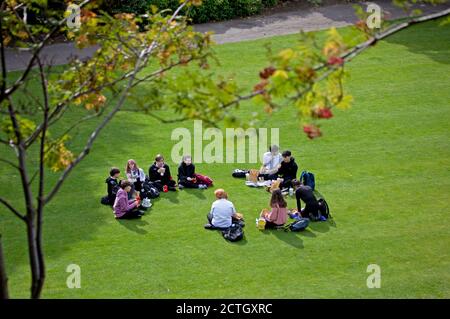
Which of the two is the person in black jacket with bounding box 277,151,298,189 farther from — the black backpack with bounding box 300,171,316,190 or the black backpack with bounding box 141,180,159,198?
the black backpack with bounding box 141,180,159,198

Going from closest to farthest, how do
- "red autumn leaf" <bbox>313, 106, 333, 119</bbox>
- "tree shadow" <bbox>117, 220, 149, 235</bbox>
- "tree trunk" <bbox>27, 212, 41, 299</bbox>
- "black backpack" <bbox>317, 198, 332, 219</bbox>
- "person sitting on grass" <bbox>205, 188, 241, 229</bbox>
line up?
"red autumn leaf" <bbox>313, 106, 333, 119</bbox> < "tree trunk" <bbox>27, 212, 41, 299</bbox> < "person sitting on grass" <bbox>205, 188, 241, 229</bbox> < "tree shadow" <bbox>117, 220, 149, 235</bbox> < "black backpack" <bbox>317, 198, 332, 219</bbox>

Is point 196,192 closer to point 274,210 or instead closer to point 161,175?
point 161,175

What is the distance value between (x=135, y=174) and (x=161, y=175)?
0.61m

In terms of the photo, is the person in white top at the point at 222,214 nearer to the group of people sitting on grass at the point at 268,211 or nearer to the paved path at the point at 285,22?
the group of people sitting on grass at the point at 268,211

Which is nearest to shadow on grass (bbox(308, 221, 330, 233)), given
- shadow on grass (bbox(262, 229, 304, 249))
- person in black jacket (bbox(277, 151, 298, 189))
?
shadow on grass (bbox(262, 229, 304, 249))

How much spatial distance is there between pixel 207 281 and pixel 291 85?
6.89 meters

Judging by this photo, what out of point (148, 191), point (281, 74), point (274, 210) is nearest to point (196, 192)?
point (148, 191)

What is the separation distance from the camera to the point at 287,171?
61.3 feet

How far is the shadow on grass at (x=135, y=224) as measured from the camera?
655 inches

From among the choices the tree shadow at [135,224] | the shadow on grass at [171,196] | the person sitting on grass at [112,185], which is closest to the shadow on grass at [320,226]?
the shadow on grass at [171,196]

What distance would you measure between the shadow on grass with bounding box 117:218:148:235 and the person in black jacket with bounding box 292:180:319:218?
3398mm

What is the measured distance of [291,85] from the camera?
8492 millimetres

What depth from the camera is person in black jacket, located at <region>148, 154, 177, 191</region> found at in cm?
1847
